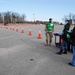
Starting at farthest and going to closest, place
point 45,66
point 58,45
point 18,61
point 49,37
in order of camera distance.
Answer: point 49,37
point 58,45
point 18,61
point 45,66

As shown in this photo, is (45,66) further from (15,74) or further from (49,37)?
(49,37)

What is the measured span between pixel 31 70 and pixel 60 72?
0.94 m

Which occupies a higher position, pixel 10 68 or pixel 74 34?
pixel 74 34

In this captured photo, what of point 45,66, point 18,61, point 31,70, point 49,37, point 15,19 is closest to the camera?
point 31,70

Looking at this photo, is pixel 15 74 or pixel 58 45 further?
pixel 58 45

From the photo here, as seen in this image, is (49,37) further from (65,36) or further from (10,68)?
(10,68)

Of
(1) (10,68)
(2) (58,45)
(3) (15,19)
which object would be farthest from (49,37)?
(3) (15,19)

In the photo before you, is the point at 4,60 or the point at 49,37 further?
the point at 49,37

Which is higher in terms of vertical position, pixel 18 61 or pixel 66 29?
pixel 66 29

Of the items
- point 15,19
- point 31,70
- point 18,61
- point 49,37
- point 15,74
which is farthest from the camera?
point 15,19

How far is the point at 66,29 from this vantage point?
381 inches

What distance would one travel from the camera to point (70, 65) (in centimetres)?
757

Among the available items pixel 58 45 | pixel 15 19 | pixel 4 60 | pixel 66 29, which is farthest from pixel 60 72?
pixel 15 19

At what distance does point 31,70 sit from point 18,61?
4.83 ft
